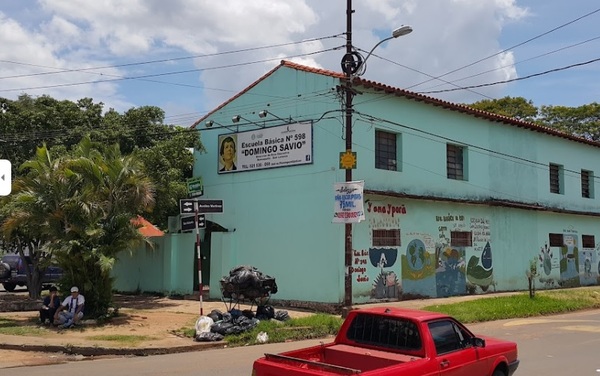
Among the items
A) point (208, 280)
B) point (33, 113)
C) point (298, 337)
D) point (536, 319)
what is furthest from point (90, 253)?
point (536, 319)

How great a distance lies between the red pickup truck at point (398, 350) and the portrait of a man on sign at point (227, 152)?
15456 mm

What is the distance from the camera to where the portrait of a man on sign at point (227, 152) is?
22.1m

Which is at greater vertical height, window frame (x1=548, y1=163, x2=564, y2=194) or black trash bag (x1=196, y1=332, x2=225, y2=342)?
window frame (x1=548, y1=163, x2=564, y2=194)

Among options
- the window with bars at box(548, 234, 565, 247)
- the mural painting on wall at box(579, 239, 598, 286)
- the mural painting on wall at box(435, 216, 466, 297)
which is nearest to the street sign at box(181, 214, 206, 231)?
the mural painting on wall at box(435, 216, 466, 297)

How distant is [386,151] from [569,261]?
13.2m

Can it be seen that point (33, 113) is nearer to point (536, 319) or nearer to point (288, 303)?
point (288, 303)

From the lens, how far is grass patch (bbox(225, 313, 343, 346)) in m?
13.6

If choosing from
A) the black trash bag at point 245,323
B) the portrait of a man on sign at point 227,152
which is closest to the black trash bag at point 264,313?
the black trash bag at point 245,323

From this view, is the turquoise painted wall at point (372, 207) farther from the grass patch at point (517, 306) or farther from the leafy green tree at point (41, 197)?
the leafy green tree at point (41, 197)

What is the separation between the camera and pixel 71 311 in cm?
1473

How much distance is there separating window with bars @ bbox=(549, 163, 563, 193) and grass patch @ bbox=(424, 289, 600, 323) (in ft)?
20.7

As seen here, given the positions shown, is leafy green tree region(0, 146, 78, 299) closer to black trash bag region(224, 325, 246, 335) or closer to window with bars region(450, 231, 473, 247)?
black trash bag region(224, 325, 246, 335)

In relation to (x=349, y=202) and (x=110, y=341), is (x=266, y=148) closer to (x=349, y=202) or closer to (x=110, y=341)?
(x=349, y=202)

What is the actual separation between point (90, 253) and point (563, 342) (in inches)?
437
